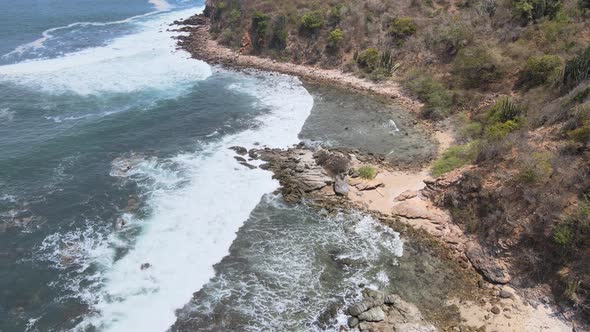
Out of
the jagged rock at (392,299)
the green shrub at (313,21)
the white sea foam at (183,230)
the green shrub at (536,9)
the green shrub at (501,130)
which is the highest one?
the green shrub at (536,9)

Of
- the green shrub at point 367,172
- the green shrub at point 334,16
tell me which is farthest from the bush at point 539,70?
the green shrub at point 334,16

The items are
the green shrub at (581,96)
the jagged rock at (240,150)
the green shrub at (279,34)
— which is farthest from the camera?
the green shrub at (279,34)

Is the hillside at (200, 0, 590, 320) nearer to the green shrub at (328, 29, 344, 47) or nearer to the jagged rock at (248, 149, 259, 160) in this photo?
the green shrub at (328, 29, 344, 47)

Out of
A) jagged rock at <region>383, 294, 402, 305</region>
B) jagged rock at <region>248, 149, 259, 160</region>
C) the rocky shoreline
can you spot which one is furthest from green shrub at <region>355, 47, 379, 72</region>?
jagged rock at <region>383, 294, 402, 305</region>

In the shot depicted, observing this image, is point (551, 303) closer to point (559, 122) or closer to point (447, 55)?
point (559, 122)

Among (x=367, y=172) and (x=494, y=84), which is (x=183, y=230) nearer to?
(x=367, y=172)

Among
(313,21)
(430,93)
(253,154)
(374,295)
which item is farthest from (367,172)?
(313,21)

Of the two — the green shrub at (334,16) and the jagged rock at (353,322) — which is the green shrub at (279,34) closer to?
the green shrub at (334,16)
